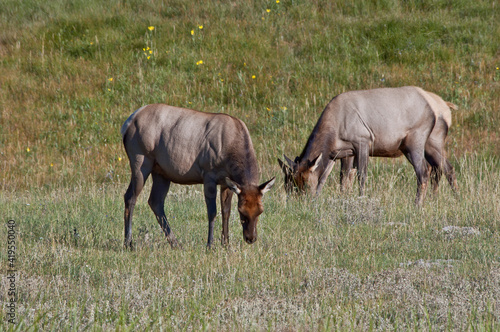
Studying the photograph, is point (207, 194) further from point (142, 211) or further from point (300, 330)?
point (300, 330)


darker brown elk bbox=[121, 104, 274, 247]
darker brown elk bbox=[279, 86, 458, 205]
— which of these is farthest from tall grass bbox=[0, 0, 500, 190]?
darker brown elk bbox=[121, 104, 274, 247]

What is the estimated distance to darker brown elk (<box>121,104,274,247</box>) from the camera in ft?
25.9

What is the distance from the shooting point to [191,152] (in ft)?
26.4

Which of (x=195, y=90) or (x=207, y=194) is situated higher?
(x=207, y=194)

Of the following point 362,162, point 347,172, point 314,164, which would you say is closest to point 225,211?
point 314,164

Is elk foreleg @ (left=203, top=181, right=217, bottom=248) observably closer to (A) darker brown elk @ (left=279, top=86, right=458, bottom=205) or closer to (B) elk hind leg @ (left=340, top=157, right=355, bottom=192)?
(A) darker brown elk @ (left=279, top=86, right=458, bottom=205)

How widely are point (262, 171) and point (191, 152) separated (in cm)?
522

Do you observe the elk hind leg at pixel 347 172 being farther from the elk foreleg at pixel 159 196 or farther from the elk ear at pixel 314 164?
the elk foreleg at pixel 159 196

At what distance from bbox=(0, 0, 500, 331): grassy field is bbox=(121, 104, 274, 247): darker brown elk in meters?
0.66

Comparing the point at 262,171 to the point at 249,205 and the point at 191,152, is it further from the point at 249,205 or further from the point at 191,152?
the point at 249,205

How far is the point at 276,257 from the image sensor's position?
7074 mm

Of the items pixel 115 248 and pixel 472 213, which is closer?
pixel 115 248

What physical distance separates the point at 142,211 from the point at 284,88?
7751 millimetres

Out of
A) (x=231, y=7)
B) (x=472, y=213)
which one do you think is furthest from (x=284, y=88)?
(x=472, y=213)
